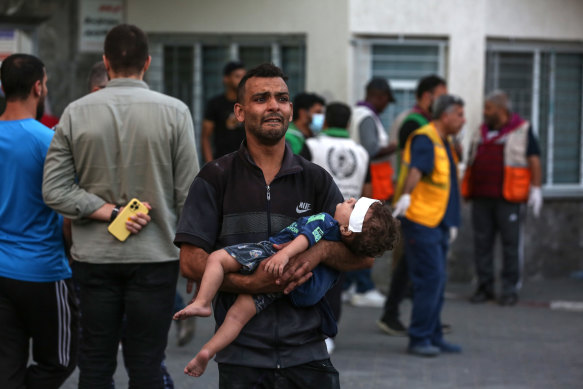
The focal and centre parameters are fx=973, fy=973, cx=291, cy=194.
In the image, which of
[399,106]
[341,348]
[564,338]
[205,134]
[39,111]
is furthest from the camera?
[399,106]

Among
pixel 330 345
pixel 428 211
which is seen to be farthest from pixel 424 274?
pixel 330 345

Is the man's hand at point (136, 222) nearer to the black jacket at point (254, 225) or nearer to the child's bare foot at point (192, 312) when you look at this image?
the black jacket at point (254, 225)

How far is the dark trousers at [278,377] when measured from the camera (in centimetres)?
383

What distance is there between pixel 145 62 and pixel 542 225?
8.20 metres

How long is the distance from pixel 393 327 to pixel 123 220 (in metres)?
4.38

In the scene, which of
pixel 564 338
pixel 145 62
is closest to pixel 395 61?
pixel 564 338

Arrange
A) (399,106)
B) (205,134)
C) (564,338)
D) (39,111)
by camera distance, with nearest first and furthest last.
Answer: (39,111) → (564,338) → (205,134) → (399,106)

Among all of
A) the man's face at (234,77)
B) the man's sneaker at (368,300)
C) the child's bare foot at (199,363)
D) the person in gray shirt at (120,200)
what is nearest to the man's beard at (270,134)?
the child's bare foot at (199,363)

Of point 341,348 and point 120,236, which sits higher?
point 120,236

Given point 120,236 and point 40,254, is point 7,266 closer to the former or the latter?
point 40,254

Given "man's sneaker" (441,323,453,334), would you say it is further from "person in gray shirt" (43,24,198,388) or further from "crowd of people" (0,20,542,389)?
"person in gray shirt" (43,24,198,388)

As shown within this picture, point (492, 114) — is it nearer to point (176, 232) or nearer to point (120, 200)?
point (120, 200)

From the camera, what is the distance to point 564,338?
8.75 meters

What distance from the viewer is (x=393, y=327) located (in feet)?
28.5
